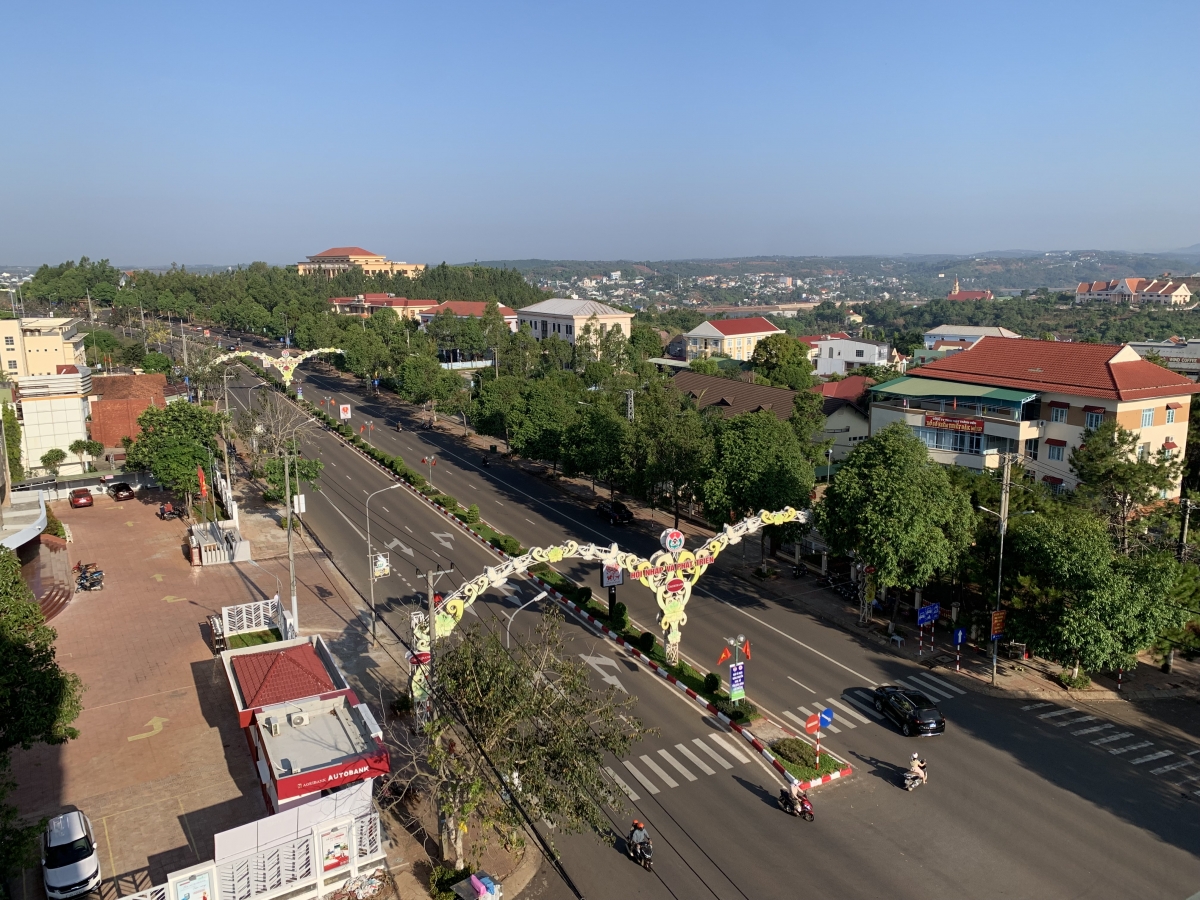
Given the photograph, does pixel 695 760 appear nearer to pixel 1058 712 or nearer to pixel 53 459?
pixel 1058 712

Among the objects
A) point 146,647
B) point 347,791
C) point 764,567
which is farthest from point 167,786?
point 764,567

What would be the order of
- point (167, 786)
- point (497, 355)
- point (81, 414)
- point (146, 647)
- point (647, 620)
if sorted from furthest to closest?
point (497, 355)
point (81, 414)
point (647, 620)
point (146, 647)
point (167, 786)

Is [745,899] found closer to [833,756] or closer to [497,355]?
[833,756]

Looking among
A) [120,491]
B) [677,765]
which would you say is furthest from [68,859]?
[120,491]

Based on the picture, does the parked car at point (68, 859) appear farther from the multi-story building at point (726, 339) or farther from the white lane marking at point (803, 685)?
the multi-story building at point (726, 339)

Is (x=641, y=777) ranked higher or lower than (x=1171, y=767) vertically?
higher

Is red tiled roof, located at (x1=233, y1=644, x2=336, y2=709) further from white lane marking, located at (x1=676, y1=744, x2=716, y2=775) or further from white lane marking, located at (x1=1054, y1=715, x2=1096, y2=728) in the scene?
white lane marking, located at (x1=1054, y1=715, x2=1096, y2=728)

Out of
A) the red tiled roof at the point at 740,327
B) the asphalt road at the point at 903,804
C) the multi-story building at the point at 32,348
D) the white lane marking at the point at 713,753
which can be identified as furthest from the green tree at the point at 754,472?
the red tiled roof at the point at 740,327
